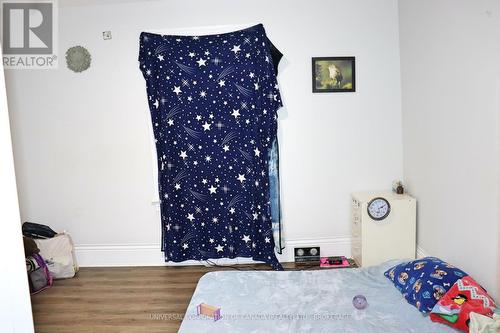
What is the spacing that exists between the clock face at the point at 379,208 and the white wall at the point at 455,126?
285 millimetres

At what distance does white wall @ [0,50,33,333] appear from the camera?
0.86m

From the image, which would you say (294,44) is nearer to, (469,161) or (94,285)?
(469,161)

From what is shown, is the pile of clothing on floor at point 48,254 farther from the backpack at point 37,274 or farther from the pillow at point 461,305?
the pillow at point 461,305

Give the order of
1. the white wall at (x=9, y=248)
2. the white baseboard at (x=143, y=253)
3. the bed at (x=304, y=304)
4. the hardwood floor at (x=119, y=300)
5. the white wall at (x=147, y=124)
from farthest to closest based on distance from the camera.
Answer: the white baseboard at (x=143, y=253) → the white wall at (x=147, y=124) → the hardwood floor at (x=119, y=300) → the bed at (x=304, y=304) → the white wall at (x=9, y=248)

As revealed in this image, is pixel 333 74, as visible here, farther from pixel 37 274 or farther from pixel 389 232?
pixel 37 274

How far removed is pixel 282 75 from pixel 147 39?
1258 mm

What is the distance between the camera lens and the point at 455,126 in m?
2.38

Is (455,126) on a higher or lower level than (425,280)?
higher

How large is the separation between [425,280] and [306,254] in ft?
4.22

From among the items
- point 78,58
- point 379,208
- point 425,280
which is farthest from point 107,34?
point 425,280

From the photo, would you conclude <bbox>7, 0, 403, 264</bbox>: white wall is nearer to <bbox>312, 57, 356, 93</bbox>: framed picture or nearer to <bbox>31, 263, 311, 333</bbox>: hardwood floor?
<bbox>312, 57, 356, 93</bbox>: framed picture

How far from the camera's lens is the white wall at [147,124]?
315 centimetres

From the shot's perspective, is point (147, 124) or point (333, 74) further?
point (147, 124)

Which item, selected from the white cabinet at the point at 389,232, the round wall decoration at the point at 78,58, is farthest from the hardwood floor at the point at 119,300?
the round wall decoration at the point at 78,58
